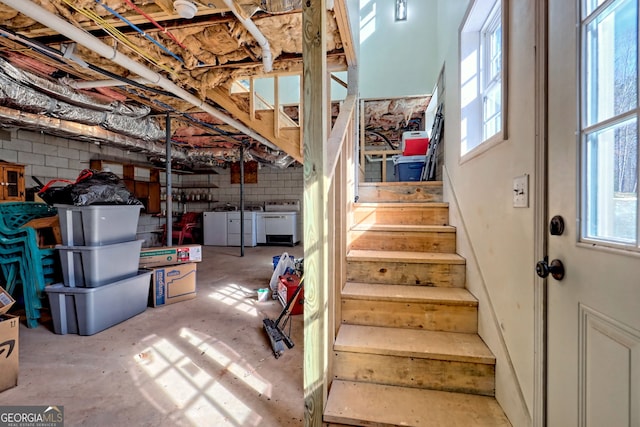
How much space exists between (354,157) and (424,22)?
3516mm

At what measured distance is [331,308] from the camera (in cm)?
138

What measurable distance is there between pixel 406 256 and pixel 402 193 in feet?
3.69

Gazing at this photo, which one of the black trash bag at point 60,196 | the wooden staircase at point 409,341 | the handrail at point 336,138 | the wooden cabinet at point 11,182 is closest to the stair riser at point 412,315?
the wooden staircase at point 409,341

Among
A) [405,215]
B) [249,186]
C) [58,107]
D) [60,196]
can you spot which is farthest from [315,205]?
[249,186]

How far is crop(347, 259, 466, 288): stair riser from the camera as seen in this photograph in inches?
70.8

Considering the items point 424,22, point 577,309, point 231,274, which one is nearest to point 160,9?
point 577,309

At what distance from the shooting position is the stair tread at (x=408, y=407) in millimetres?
1187

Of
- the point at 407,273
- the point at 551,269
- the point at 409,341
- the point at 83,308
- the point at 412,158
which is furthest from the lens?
the point at 412,158

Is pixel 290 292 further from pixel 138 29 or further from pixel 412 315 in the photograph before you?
pixel 138 29

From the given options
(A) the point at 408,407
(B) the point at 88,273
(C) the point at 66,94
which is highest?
(C) the point at 66,94

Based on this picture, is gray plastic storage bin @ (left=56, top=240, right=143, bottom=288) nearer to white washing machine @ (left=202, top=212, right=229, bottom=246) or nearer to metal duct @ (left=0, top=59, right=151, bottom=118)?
metal duct @ (left=0, top=59, right=151, bottom=118)

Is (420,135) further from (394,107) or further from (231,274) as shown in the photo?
(231,274)

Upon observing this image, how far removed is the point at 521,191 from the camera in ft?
3.66

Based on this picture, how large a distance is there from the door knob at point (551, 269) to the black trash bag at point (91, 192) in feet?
10.5
